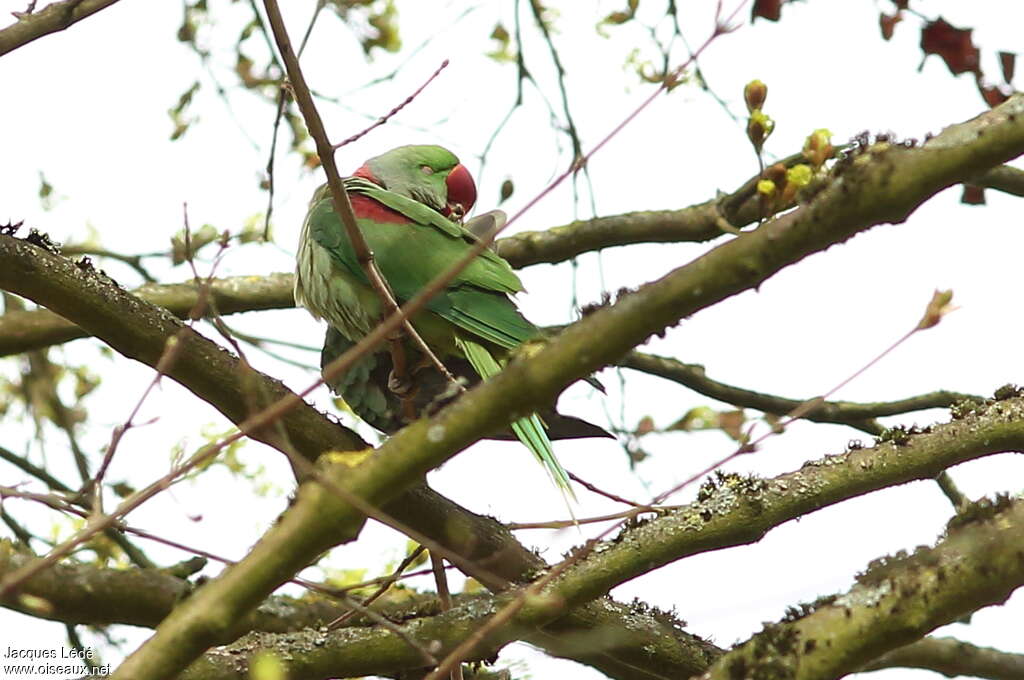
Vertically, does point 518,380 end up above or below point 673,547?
below

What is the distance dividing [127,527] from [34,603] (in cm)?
41

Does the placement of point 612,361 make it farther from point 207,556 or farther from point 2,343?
point 2,343

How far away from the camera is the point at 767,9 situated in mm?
3293

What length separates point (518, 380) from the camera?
142 centimetres

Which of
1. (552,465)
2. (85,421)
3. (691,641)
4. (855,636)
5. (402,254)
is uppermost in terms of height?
(85,421)

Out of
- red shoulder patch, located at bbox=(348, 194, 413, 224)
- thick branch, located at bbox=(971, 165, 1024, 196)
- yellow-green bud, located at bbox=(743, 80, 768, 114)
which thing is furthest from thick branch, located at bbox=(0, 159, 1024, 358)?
yellow-green bud, located at bbox=(743, 80, 768, 114)

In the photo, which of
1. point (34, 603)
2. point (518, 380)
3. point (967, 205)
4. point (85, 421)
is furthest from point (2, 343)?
point (967, 205)

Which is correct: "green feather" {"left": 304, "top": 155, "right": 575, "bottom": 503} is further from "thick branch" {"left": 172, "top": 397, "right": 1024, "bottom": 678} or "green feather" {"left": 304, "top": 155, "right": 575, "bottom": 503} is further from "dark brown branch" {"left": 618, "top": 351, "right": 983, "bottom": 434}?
"thick branch" {"left": 172, "top": 397, "right": 1024, "bottom": 678}

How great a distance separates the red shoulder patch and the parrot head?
0.55m

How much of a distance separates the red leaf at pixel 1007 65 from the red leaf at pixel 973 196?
45 cm

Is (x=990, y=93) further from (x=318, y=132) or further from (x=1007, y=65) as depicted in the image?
(x=318, y=132)

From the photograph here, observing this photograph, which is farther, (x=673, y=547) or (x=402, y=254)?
(x=402, y=254)

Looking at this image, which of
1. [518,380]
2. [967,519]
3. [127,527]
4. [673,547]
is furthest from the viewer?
[673,547]

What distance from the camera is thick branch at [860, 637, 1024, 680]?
2.96m
